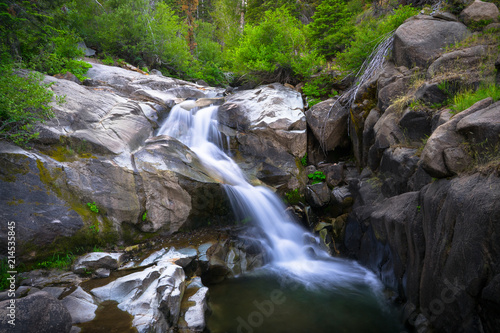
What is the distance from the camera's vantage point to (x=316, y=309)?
19.5 ft

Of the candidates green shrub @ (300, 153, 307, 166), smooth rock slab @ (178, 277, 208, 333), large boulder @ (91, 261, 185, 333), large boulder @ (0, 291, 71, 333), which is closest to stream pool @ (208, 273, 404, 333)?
smooth rock slab @ (178, 277, 208, 333)

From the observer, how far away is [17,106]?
6.03 metres

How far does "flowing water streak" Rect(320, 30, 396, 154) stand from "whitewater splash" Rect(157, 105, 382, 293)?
3.49 meters

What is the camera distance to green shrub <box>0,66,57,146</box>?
6016mm

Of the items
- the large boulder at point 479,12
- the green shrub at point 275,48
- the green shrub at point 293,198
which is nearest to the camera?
the large boulder at point 479,12

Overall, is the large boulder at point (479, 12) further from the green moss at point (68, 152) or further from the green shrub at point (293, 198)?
the green moss at point (68, 152)

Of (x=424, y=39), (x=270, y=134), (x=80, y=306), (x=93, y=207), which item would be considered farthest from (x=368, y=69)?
(x=80, y=306)

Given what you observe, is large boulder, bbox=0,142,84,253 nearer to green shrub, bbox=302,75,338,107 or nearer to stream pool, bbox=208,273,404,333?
stream pool, bbox=208,273,404,333

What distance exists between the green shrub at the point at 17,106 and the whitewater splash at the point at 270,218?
4.52 meters

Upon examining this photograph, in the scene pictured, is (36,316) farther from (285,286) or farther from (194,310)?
(285,286)

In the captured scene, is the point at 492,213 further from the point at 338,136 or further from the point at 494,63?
the point at 338,136

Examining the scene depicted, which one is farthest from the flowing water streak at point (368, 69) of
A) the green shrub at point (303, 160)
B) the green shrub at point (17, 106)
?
the green shrub at point (17, 106)

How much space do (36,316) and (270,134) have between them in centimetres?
873

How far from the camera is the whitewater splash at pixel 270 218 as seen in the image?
721 centimetres
